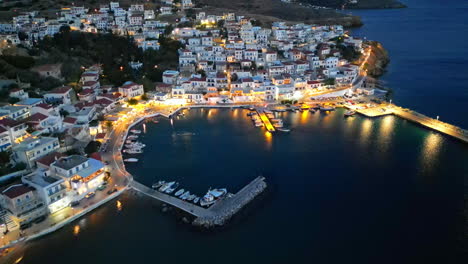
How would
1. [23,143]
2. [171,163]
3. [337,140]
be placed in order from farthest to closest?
[337,140] < [171,163] < [23,143]

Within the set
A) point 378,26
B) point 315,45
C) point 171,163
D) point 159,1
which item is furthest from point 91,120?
point 378,26

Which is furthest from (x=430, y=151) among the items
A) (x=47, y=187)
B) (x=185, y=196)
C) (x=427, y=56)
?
(x=427, y=56)

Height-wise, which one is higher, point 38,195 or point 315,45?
point 315,45

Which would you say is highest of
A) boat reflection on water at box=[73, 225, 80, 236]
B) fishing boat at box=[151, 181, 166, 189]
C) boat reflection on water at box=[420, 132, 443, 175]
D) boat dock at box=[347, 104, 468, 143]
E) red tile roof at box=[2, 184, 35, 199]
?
boat dock at box=[347, 104, 468, 143]

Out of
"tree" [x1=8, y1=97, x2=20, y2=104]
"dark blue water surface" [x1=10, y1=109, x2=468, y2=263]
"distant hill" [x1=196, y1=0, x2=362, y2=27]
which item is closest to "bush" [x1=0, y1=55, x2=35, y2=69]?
"tree" [x1=8, y1=97, x2=20, y2=104]

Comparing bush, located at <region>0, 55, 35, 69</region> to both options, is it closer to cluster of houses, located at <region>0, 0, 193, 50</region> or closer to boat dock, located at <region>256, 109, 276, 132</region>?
cluster of houses, located at <region>0, 0, 193, 50</region>

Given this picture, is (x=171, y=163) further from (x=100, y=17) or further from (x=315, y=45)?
(x=100, y=17)

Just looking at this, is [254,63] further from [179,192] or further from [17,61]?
[179,192]
